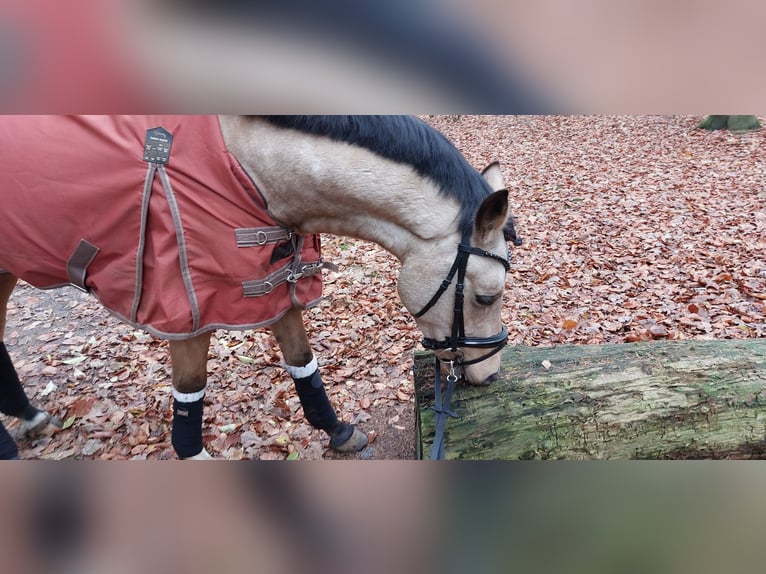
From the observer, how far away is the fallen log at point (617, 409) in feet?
7.86

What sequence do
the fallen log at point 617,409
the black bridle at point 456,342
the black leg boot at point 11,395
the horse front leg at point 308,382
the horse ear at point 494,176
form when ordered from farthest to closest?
the black leg boot at point 11,395
the horse front leg at point 308,382
the horse ear at point 494,176
the fallen log at point 617,409
the black bridle at point 456,342

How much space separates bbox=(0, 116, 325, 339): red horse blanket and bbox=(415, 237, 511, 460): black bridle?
0.95 m

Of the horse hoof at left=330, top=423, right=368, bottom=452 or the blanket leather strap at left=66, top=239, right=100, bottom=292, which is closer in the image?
the blanket leather strap at left=66, top=239, right=100, bottom=292

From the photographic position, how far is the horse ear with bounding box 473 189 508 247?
2.08 m

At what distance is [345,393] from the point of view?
4297 mm

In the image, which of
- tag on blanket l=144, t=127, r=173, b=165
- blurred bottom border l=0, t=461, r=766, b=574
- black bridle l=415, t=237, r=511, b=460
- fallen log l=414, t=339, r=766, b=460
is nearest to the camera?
blurred bottom border l=0, t=461, r=766, b=574

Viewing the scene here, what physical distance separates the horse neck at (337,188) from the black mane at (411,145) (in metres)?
0.04

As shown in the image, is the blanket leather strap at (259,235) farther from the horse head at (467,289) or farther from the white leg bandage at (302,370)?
the white leg bandage at (302,370)

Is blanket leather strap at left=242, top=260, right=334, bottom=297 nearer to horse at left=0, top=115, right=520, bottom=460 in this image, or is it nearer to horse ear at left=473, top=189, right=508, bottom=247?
horse at left=0, top=115, right=520, bottom=460

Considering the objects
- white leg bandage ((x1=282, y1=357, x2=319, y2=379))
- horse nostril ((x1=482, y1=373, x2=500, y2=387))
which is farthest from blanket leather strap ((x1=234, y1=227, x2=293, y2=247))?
horse nostril ((x1=482, y1=373, x2=500, y2=387))

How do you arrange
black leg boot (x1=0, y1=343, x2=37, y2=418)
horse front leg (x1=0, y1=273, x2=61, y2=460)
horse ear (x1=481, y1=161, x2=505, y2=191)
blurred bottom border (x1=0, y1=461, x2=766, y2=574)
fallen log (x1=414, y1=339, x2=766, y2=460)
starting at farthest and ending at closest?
1. black leg boot (x1=0, y1=343, x2=37, y2=418)
2. horse front leg (x1=0, y1=273, x2=61, y2=460)
3. horse ear (x1=481, y1=161, x2=505, y2=191)
4. fallen log (x1=414, y1=339, x2=766, y2=460)
5. blurred bottom border (x1=0, y1=461, x2=766, y2=574)

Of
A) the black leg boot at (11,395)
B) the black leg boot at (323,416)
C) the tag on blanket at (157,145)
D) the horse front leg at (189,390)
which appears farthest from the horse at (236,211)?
the black leg boot at (11,395)
